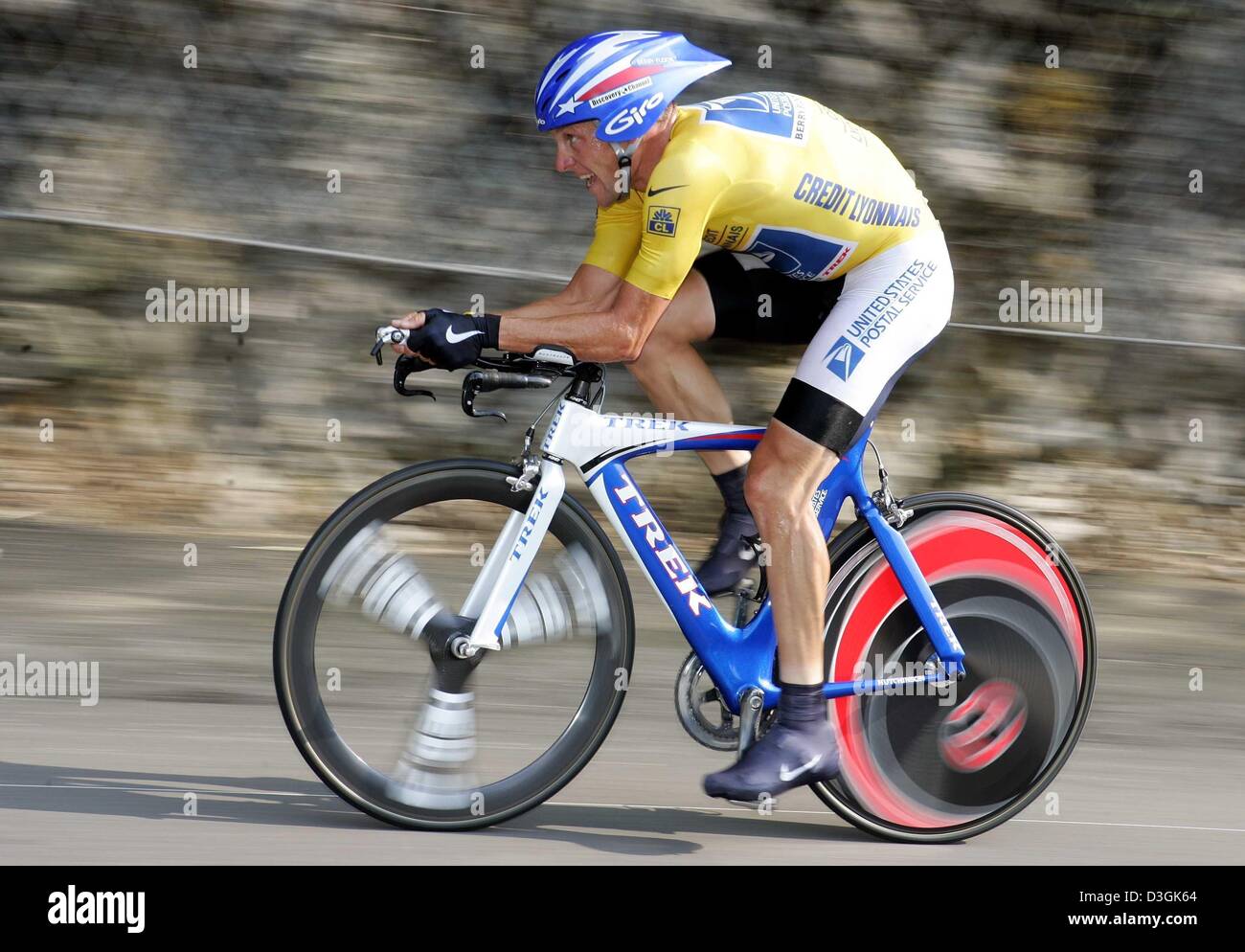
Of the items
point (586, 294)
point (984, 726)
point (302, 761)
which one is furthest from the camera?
point (302, 761)

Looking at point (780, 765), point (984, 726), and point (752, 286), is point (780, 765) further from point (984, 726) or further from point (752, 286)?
point (752, 286)

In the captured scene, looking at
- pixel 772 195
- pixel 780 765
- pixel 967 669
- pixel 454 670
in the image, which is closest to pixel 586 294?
pixel 772 195

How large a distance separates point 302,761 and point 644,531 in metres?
1.33

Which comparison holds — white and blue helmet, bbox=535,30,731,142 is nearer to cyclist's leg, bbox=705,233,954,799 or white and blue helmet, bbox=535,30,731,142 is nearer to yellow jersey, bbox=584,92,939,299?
yellow jersey, bbox=584,92,939,299

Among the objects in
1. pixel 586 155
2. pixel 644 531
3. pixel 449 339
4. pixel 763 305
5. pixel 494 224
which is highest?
pixel 494 224

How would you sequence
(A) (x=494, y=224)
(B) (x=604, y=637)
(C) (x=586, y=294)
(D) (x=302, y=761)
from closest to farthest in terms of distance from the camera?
(B) (x=604, y=637) < (C) (x=586, y=294) < (D) (x=302, y=761) < (A) (x=494, y=224)

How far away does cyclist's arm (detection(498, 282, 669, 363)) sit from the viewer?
3.32m

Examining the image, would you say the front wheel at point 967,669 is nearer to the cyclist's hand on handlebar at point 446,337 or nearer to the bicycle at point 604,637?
the bicycle at point 604,637

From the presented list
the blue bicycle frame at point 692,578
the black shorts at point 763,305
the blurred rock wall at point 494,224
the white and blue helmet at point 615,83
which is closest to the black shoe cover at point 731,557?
the blue bicycle frame at point 692,578

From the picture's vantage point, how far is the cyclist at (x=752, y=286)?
331cm

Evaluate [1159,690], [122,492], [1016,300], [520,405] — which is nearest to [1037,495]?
[1016,300]

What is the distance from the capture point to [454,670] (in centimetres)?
349

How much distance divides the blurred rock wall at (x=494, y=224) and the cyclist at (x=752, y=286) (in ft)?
11.0

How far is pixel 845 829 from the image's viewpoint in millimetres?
3822
